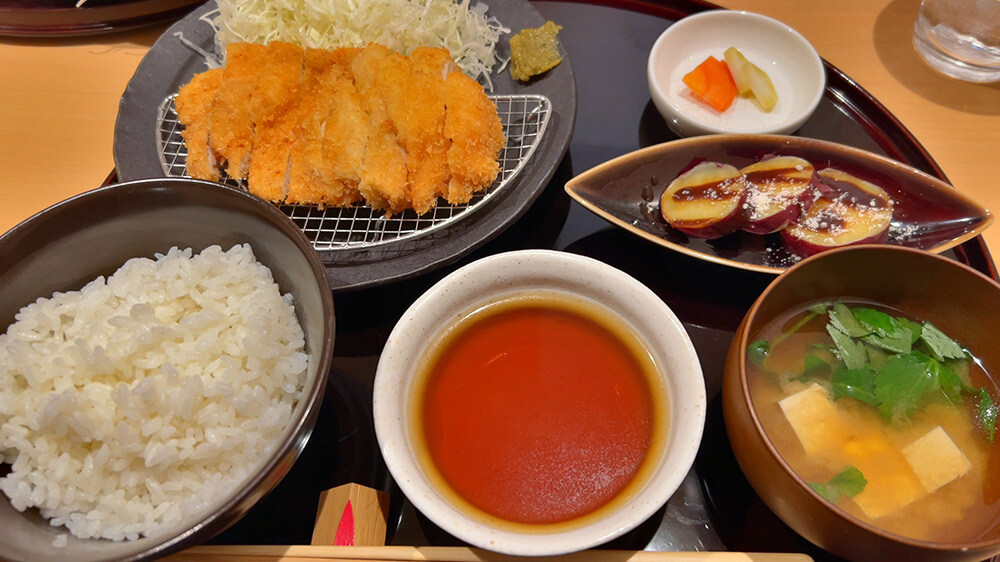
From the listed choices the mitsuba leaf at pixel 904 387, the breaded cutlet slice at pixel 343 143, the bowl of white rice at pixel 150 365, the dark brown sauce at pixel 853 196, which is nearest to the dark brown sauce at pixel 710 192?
the dark brown sauce at pixel 853 196

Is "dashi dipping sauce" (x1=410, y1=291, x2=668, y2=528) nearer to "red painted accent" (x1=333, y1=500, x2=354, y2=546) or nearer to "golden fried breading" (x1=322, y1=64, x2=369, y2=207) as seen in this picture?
"red painted accent" (x1=333, y1=500, x2=354, y2=546)

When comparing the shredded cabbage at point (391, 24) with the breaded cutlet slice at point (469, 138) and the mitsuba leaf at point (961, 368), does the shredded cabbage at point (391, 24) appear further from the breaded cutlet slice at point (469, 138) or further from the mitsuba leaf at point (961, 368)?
the mitsuba leaf at point (961, 368)

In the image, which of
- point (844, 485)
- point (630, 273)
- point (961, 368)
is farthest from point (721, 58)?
point (844, 485)

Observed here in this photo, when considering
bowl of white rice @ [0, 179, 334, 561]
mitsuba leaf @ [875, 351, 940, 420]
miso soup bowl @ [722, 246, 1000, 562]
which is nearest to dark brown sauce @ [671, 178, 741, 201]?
miso soup bowl @ [722, 246, 1000, 562]

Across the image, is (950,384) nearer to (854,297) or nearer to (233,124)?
(854,297)

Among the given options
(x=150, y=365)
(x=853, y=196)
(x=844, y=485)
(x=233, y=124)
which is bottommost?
(x=844, y=485)
